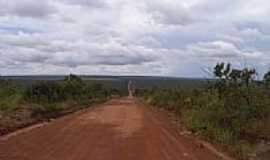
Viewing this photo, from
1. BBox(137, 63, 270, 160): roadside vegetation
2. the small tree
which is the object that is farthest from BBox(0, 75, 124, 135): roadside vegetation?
the small tree

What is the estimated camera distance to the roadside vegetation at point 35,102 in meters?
26.2

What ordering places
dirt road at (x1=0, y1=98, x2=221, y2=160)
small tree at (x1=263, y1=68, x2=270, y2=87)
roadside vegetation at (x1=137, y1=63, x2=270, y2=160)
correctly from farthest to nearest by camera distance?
1. small tree at (x1=263, y1=68, x2=270, y2=87)
2. roadside vegetation at (x1=137, y1=63, x2=270, y2=160)
3. dirt road at (x1=0, y1=98, x2=221, y2=160)

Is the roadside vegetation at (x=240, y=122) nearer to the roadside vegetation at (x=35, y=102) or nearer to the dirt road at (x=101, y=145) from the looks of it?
the dirt road at (x=101, y=145)

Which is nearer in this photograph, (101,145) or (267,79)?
(101,145)

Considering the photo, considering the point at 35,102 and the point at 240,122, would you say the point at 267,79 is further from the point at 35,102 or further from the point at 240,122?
the point at 35,102

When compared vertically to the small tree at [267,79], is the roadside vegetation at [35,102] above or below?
below

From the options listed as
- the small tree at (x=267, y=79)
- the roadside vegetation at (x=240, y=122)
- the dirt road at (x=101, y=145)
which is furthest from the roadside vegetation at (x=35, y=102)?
the small tree at (x=267, y=79)

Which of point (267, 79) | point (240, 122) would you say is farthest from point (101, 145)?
point (267, 79)

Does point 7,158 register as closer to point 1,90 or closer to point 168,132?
point 168,132

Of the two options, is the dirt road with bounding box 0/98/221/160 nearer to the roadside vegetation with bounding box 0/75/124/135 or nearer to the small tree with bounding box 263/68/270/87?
the roadside vegetation with bounding box 0/75/124/135

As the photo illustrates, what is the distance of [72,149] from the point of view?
14.8m

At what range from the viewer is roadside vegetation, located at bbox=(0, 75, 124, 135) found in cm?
2622

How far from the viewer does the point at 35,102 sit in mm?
41594

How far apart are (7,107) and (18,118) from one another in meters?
6.37
